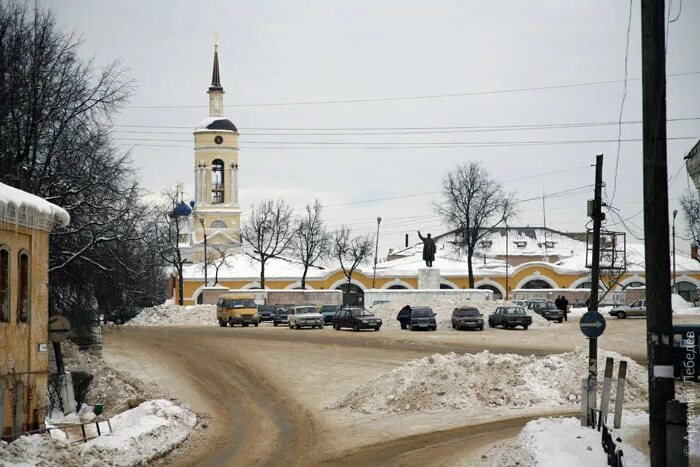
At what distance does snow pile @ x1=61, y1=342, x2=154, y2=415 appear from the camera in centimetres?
2952

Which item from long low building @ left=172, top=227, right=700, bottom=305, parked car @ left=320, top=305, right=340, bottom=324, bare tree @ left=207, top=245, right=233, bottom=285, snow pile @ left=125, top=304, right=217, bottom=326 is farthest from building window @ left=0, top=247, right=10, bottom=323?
bare tree @ left=207, top=245, right=233, bottom=285

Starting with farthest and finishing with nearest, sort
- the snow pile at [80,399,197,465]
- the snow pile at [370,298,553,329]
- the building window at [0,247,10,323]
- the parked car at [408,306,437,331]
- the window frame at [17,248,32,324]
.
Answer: the snow pile at [370,298,553,329], the parked car at [408,306,437,331], the window frame at [17,248,32,324], the building window at [0,247,10,323], the snow pile at [80,399,197,465]

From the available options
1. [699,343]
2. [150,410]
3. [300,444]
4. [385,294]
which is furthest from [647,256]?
[385,294]

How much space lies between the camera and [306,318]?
60531mm

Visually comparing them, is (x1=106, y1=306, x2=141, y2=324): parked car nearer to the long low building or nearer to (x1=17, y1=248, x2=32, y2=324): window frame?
(x1=17, y1=248, x2=32, y2=324): window frame

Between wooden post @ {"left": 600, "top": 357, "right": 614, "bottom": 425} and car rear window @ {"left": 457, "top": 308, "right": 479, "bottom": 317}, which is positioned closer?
wooden post @ {"left": 600, "top": 357, "right": 614, "bottom": 425}

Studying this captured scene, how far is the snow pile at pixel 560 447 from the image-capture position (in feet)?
53.8

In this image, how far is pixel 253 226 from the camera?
113188 mm

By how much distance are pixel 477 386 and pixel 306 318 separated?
34.0 metres

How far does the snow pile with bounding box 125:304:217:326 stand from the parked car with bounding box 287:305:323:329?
13.0 metres

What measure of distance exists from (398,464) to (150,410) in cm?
701

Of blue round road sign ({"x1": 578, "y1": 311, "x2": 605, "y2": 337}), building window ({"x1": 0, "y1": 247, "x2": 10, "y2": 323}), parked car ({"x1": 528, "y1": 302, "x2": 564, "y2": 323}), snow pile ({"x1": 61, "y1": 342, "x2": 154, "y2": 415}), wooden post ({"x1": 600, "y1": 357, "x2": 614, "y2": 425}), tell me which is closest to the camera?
wooden post ({"x1": 600, "y1": 357, "x2": 614, "y2": 425})

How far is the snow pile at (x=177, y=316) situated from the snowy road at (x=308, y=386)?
1494cm

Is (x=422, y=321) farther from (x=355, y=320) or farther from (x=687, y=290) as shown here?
(x=687, y=290)
